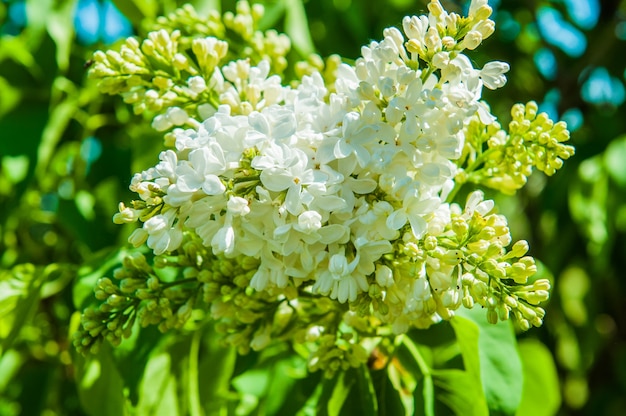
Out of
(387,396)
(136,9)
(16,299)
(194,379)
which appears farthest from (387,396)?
(136,9)

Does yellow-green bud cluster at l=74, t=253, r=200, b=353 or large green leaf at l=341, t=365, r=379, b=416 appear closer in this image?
yellow-green bud cluster at l=74, t=253, r=200, b=353

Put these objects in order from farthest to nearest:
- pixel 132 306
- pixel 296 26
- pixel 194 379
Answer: pixel 296 26
pixel 194 379
pixel 132 306

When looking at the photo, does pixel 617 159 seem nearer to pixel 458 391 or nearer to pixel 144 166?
pixel 458 391

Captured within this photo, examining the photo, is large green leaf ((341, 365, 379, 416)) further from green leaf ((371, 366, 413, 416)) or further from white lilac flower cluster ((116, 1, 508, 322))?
white lilac flower cluster ((116, 1, 508, 322))

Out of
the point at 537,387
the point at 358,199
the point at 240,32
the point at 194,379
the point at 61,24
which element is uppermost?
the point at 61,24

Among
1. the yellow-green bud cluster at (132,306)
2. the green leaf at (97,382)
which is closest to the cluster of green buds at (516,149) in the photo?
the yellow-green bud cluster at (132,306)

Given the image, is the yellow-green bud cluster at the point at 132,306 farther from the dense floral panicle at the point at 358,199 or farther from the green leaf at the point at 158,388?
the green leaf at the point at 158,388

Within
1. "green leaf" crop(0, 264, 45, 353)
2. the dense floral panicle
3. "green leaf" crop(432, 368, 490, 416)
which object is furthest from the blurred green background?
"green leaf" crop(432, 368, 490, 416)
